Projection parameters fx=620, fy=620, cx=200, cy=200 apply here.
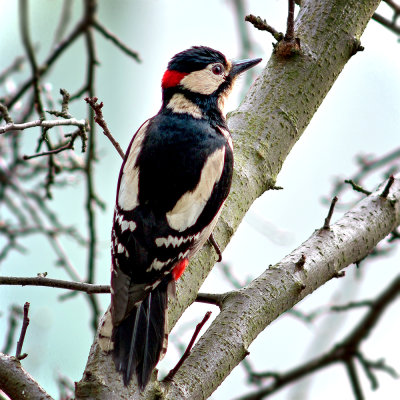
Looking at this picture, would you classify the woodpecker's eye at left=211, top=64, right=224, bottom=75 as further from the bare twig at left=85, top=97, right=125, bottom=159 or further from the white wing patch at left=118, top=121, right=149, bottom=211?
the bare twig at left=85, top=97, right=125, bottom=159

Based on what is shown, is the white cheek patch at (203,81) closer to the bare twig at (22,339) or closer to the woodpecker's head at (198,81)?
the woodpecker's head at (198,81)

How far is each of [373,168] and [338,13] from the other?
1.46m

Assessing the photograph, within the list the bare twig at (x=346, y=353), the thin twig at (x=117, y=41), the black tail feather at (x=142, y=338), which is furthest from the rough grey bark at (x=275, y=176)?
the thin twig at (x=117, y=41)

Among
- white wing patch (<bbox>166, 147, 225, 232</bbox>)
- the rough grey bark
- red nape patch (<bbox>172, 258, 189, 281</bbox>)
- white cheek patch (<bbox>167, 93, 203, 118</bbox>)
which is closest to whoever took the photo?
the rough grey bark

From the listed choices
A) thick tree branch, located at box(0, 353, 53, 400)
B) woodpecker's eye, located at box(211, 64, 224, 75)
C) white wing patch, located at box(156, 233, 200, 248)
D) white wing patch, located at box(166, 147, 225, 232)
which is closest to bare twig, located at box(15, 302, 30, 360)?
thick tree branch, located at box(0, 353, 53, 400)

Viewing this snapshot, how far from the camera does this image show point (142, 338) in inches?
96.1

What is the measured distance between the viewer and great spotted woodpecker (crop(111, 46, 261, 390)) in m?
2.46

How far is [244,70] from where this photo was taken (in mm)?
3889

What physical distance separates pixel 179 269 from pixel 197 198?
1.18 feet

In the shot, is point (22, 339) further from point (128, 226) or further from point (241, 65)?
point (241, 65)

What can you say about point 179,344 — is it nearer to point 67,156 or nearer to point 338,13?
point 67,156

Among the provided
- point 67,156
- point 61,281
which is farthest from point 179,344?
point 61,281

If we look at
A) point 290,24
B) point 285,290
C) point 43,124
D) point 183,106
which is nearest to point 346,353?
point 285,290

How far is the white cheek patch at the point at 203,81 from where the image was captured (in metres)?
3.61
